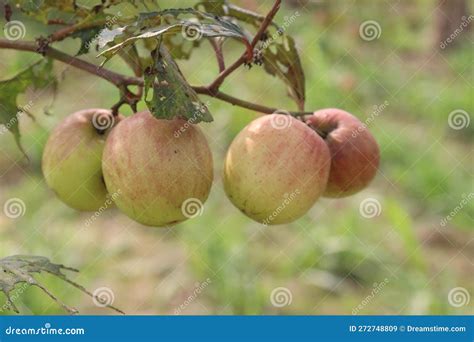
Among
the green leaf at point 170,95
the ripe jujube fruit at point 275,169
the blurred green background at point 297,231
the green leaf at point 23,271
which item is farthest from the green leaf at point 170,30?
the blurred green background at point 297,231

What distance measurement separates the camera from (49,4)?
1.19m

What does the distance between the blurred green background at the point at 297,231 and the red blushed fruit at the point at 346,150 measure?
977 mm

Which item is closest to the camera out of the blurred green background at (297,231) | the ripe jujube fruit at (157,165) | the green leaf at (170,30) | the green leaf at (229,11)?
the green leaf at (170,30)

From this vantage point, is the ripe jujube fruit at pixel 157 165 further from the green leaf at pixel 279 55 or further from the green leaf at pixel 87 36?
the green leaf at pixel 279 55

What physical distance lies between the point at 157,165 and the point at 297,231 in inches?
100

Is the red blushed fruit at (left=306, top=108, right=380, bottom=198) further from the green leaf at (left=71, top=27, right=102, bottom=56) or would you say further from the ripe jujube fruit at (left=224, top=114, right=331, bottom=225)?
the green leaf at (left=71, top=27, right=102, bottom=56)

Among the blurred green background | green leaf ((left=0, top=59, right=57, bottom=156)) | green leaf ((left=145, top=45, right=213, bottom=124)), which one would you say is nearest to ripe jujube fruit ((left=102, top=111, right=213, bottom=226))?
green leaf ((left=145, top=45, right=213, bottom=124))

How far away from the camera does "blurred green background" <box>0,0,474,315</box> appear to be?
303 centimetres

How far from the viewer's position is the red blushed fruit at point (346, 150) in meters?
1.21

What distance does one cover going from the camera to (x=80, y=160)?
114 centimetres

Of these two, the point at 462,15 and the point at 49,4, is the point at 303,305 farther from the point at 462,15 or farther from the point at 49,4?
the point at 462,15

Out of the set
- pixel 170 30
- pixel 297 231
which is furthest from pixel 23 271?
pixel 297 231

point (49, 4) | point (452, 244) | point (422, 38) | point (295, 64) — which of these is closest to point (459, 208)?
point (452, 244)

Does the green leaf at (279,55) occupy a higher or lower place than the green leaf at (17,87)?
higher
